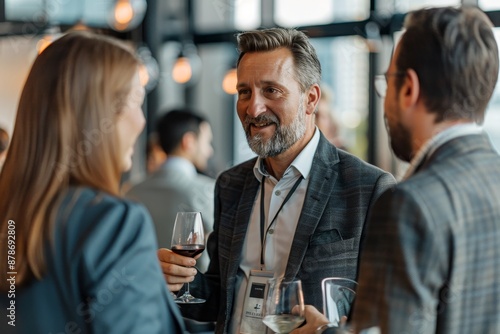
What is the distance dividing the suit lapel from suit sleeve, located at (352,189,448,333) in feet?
2.58

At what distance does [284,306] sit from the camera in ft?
6.03

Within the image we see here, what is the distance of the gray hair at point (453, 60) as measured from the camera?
1568mm

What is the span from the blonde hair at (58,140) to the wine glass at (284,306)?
1.56 ft

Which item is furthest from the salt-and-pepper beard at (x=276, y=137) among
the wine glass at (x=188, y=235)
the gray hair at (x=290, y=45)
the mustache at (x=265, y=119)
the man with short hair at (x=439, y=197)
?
the man with short hair at (x=439, y=197)

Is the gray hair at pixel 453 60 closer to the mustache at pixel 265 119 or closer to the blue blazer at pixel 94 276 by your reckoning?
the blue blazer at pixel 94 276

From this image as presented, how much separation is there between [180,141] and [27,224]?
131 inches

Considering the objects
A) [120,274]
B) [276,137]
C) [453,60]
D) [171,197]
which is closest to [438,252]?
[453,60]

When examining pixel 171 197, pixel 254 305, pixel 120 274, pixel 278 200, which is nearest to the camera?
pixel 120 274

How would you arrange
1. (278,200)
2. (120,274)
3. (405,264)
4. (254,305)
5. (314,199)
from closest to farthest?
1. (405,264)
2. (120,274)
3. (254,305)
4. (314,199)
5. (278,200)

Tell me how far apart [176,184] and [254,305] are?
241 centimetres

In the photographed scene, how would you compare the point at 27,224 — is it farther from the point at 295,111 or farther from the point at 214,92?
the point at 214,92

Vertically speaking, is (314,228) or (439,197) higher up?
(439,197)

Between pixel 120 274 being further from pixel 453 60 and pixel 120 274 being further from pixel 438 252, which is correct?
pixel 453 60

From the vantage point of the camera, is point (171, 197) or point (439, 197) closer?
point (439, 197)
